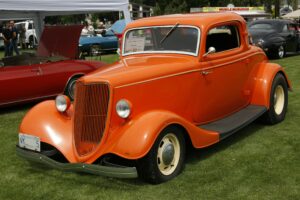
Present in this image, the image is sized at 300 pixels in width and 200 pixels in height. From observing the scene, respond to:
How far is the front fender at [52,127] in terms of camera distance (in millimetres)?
4645

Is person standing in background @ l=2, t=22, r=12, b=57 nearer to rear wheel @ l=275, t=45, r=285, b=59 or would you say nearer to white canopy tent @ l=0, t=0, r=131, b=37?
white canopy tent @ l=0, t=0, r=131, b=37

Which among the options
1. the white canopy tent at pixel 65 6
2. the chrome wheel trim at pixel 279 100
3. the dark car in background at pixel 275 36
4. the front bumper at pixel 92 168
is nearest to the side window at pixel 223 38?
the chrome wheel trim at pixel 279 100

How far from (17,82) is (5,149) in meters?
2.59

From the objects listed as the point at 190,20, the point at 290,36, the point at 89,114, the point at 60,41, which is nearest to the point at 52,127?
the point at 89,114

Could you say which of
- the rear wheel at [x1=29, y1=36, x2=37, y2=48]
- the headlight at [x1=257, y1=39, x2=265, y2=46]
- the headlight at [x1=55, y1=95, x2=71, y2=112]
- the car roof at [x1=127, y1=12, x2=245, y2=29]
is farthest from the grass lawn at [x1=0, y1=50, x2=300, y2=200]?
the rear wheel at [x1=29, y1=36, x2=37, y2=48]

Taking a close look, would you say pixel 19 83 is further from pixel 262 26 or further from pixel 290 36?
pixel 290 36

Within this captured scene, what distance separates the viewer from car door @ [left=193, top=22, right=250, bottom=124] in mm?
5289

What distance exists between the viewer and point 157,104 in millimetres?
4703

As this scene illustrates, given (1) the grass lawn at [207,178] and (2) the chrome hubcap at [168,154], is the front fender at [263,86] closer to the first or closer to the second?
(1) the grass lawn at [207,178]

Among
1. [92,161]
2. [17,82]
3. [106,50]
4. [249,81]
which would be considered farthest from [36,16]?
[106,50]

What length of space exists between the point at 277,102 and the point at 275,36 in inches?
375

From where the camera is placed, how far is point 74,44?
962 cm

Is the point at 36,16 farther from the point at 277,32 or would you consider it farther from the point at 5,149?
the point at 277,32

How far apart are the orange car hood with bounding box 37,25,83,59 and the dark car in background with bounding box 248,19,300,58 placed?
295 inches
